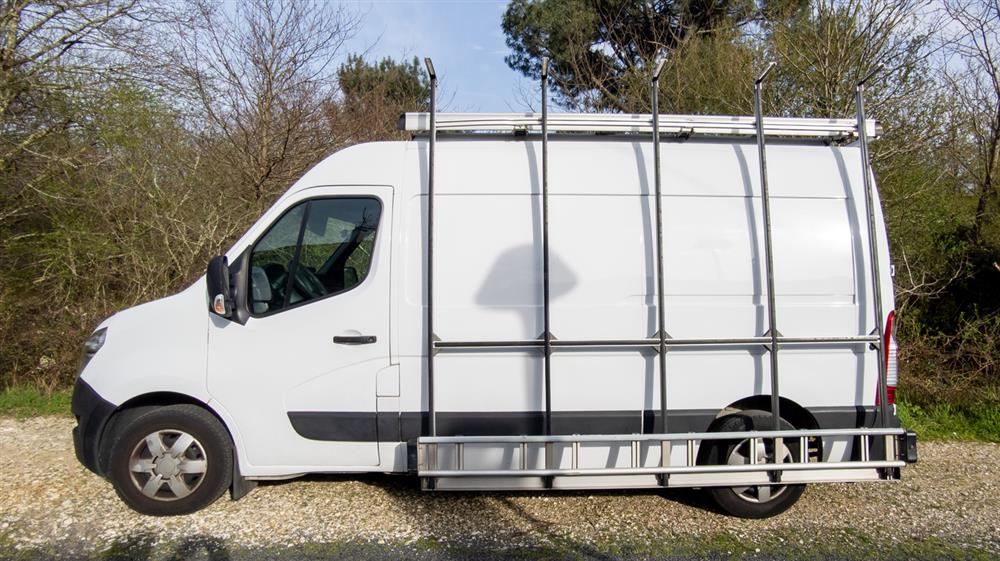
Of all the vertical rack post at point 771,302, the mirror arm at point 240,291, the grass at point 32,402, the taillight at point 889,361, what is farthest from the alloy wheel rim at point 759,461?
the grass at point 32,402

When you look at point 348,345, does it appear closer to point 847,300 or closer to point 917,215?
point 847,300

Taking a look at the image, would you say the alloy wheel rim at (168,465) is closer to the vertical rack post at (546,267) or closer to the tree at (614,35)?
the vertical rack post at (546,267)

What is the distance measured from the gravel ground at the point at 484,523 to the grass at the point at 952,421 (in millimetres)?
1306

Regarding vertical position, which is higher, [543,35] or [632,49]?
[543,35]

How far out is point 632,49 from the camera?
12.6 m

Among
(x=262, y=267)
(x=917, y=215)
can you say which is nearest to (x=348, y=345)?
(x=262, y=267)

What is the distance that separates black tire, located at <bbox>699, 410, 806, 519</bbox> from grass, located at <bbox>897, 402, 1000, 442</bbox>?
110 inches

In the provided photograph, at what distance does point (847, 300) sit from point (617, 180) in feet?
5.28

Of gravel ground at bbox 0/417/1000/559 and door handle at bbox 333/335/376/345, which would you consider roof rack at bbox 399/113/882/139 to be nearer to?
door handle at bbox 333/335/376/345

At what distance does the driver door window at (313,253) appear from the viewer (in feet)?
13.0

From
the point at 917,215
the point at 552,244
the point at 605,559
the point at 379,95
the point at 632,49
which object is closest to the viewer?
the point at 605,559

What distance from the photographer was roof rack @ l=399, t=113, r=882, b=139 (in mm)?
4031

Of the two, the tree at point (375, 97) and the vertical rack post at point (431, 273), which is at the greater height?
the tree at point (375, 97)

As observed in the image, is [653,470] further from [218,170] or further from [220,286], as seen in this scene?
[218,170]
